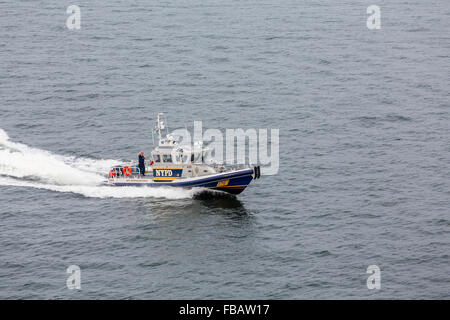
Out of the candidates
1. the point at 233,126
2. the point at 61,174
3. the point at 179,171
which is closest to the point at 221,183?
the point at 179,171

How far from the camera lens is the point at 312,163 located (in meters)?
79.2

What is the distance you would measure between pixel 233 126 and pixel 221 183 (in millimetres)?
19481

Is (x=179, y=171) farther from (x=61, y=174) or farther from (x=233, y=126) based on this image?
(x=233, y=126)

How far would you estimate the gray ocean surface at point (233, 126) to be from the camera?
5850cm

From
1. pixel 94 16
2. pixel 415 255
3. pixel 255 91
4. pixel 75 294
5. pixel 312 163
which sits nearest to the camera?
pixel 75 294

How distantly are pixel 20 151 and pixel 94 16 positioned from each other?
58091mm

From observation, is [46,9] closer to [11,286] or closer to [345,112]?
[345,112]

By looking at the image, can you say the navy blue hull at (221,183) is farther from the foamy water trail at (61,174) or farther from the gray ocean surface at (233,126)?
the gray ocean surface at (233,126)

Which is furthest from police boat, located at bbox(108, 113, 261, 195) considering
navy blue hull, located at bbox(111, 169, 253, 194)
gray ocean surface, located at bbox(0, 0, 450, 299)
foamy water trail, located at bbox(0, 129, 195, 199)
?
gray ocean surface, located at bbox(0, 0, 450, 299)

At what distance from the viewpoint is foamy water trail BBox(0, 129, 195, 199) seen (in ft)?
237

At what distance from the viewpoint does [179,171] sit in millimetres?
72250

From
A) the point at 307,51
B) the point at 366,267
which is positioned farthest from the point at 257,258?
the point at 307,51

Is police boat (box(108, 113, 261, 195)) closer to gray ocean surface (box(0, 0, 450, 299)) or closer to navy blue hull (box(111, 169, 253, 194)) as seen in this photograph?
navy blue hull (box(111, 169, 253, 194))

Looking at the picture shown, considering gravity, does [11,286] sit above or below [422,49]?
below
